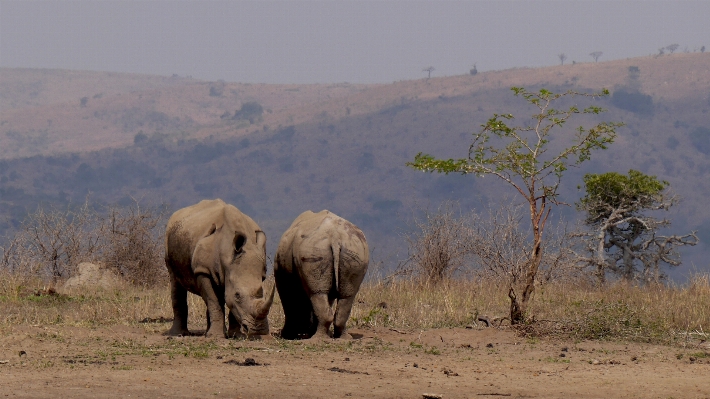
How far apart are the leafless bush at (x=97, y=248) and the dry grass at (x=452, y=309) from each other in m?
2.47

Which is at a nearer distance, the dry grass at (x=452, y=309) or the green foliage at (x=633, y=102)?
the dry grass at (x=452, y=309)

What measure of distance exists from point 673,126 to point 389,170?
1373 inches

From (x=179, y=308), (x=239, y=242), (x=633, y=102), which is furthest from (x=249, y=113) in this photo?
(x=239, y=242)

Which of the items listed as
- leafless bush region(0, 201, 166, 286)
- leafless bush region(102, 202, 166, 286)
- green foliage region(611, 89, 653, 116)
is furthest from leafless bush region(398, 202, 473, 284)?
green foliage region(611, 89, 653, 116)

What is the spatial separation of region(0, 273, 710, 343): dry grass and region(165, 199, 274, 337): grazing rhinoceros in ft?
4.48

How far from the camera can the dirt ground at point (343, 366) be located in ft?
29.1

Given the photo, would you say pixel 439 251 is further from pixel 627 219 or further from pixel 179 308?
pixel 179 308

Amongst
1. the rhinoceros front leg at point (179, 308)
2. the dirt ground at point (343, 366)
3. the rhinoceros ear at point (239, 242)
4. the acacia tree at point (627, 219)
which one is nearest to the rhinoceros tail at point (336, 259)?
the dirt ground at point (343, 366)

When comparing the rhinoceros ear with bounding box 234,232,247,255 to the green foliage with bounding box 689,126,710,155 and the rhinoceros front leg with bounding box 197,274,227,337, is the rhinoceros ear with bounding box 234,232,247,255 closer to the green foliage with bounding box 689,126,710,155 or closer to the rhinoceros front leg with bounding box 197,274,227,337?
the rhinoceros front leg with bounding box 197,274,227,337

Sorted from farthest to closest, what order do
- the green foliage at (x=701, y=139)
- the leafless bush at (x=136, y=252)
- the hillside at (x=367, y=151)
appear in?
the green foliage at (x=701, y=139) → the hillside at (x=367, y=151) → the leafless bush at (x=136, y=252)

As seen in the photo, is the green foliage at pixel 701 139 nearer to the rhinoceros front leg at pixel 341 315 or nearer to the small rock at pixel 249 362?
the rhinoceros front leg at pixel 341 315

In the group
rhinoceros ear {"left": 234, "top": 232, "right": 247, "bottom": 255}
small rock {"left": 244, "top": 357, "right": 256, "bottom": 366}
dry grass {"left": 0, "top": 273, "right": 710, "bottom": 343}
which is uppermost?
rhinoceros ear {"left": 234, "top": 232, "right": 247, "bottom": 255}

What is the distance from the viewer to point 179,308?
1294cm

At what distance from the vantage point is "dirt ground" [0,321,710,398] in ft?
29.1
